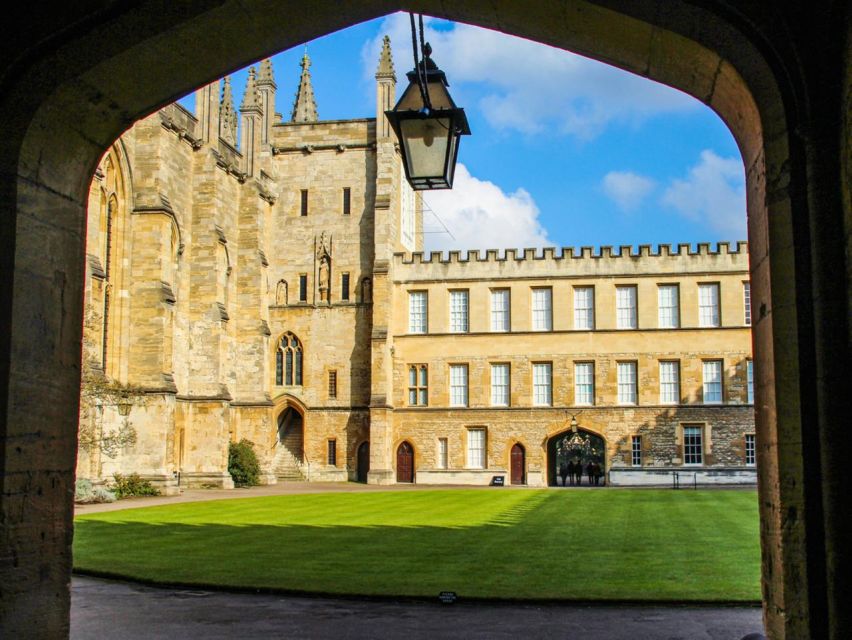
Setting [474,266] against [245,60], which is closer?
[245,60]

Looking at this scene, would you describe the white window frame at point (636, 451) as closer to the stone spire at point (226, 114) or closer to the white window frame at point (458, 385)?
the white window frame at point (458, 385)

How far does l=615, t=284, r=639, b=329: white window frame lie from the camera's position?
41344mm

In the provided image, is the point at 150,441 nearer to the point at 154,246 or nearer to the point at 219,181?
the point at 154,246

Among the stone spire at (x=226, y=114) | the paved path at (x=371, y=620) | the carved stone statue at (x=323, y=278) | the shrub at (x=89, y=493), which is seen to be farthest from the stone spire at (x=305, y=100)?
the paved path at (x=371, y=620)

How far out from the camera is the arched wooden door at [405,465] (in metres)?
42.1

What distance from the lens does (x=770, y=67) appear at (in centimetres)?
481

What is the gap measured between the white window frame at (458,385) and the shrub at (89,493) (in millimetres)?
17858

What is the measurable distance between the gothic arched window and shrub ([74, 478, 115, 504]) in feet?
54.8

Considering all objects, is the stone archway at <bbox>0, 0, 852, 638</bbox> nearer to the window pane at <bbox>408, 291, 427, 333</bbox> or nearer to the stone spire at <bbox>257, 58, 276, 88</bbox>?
the window pane at <bbox>408, 291, 427, 333</bbox>

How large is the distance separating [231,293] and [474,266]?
10168mm

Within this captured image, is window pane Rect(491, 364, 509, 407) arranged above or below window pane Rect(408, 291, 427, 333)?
below

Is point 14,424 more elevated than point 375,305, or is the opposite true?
point 375,305

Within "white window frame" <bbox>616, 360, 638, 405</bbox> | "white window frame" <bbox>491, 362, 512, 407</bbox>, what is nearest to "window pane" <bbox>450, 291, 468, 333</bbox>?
"white window frame" <bbox>491, 362, 512, 407</bbox>

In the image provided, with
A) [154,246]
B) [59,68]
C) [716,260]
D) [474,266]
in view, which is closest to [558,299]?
[474,266]
